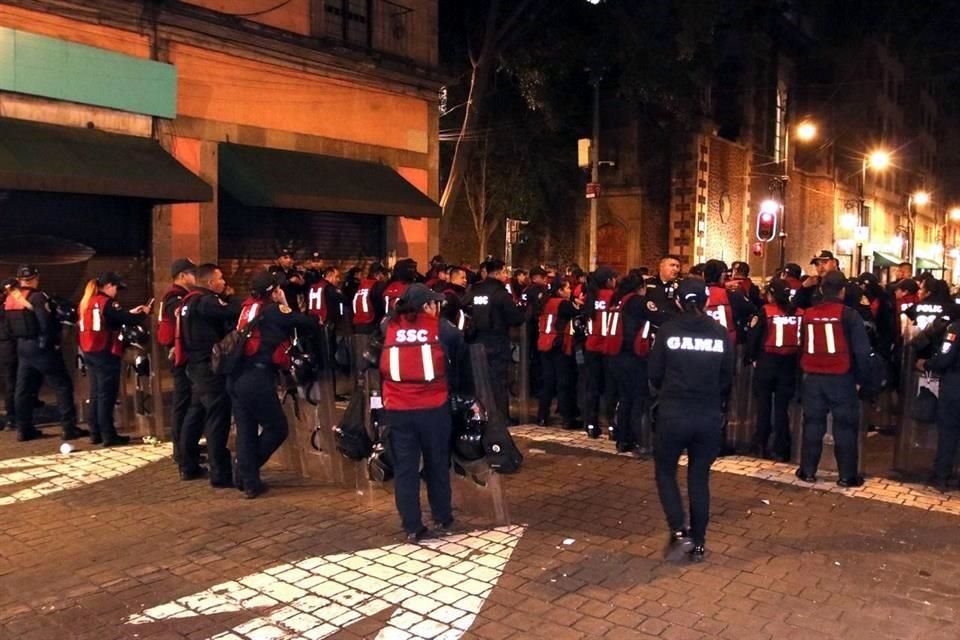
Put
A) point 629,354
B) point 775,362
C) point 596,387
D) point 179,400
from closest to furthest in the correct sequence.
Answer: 1. point 179,400
2. point 775,362
3. point 629,354
4. point 596,387

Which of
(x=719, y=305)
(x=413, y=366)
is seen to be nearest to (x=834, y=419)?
(x=719, y=305)

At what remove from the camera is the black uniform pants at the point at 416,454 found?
18.6 ft

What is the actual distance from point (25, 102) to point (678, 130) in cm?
1983

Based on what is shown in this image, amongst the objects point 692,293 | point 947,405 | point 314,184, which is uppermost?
point 314,184

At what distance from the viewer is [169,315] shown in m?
8.03

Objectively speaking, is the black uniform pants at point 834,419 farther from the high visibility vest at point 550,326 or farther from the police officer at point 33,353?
the police officer at point 33,353

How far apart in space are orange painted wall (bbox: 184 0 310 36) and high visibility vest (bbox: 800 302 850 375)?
10.7 m

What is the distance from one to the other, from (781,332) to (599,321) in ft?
6.17

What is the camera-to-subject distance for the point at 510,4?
20.9 meters

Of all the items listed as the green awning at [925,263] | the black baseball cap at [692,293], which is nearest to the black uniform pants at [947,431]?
the black baseball cap at [692,293]

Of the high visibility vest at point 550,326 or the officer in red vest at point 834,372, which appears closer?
the officer in red vest at point 834,372

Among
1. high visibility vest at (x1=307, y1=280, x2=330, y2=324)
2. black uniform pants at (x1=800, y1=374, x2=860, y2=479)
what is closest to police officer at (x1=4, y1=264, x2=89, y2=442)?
high visibility vest at (x1=307, y1=280, x2=330, y2=324)

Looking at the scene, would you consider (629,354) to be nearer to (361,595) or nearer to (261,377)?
(261,377)

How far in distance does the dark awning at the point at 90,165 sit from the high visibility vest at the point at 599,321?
6.60m
